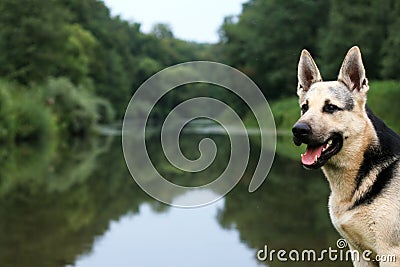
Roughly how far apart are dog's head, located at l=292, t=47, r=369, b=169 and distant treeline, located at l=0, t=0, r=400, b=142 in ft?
87.7

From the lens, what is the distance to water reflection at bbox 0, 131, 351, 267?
8828 mm

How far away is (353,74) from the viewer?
522 centimetres

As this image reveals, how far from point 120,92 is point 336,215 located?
95576 millimetres

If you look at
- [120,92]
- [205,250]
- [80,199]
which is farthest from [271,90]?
[205,250]

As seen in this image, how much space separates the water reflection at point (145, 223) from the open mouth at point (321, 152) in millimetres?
3310

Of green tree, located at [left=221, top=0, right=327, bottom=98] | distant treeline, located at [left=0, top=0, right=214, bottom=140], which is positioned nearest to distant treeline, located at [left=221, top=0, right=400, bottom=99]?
green tree, located at [left=221, top=0, right=327, bottom=98]

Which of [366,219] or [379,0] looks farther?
[379,0]

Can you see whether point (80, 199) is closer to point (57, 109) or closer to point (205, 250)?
point (205, 250)

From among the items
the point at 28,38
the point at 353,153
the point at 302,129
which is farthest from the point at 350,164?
the point at 28,38

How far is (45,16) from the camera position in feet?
167

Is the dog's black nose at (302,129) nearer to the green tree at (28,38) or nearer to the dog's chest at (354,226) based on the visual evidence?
the dog's chest at (354,226)

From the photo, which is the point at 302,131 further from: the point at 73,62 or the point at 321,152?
the point at 73,62

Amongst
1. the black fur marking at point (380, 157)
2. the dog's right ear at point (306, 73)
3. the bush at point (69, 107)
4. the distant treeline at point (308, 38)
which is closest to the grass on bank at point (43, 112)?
the bush at point (69, 107)

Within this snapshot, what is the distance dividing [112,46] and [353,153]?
3778 inches
